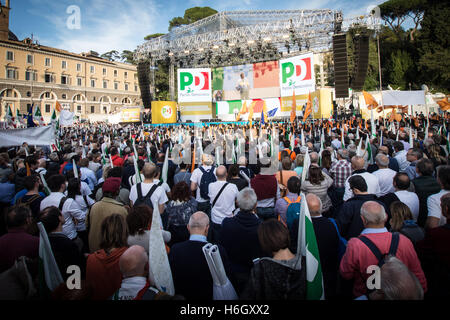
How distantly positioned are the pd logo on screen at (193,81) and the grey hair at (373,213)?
29.7m

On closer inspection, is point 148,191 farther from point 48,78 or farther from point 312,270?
point 48,78

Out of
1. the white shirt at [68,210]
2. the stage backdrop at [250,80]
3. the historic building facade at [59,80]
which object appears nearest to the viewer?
the white shirt at [68,210]

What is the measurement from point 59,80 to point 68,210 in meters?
59.1

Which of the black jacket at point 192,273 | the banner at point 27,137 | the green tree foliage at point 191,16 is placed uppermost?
the green tree foliage at point 191,16

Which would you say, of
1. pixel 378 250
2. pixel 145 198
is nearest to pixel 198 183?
pixel 145 198

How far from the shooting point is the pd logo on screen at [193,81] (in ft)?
97.8

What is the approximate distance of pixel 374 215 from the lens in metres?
1.99

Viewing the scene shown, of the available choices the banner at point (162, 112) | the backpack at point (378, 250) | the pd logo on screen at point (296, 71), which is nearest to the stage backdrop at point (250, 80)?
the pd logo on screen at point (296, 71)

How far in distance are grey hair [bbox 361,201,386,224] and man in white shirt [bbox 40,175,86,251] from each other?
10.3 feet

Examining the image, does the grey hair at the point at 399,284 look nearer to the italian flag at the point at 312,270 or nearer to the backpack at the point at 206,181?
the italian flag at the point at 312,270

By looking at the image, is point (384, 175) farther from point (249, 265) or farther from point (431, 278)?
point (249, 265)

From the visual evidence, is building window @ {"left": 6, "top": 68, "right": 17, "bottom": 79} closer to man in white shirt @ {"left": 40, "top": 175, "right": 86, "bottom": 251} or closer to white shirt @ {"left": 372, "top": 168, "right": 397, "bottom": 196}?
man in white shirt @ {"left": 40, "top": 175, "right": 86, "bottom": 251}

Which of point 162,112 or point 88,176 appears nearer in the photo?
point 88,176

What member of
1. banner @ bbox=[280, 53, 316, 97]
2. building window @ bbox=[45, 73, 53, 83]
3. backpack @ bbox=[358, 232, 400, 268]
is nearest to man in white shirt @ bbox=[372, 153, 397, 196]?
backpack @ bbox=[358, 232, 400, 268]
